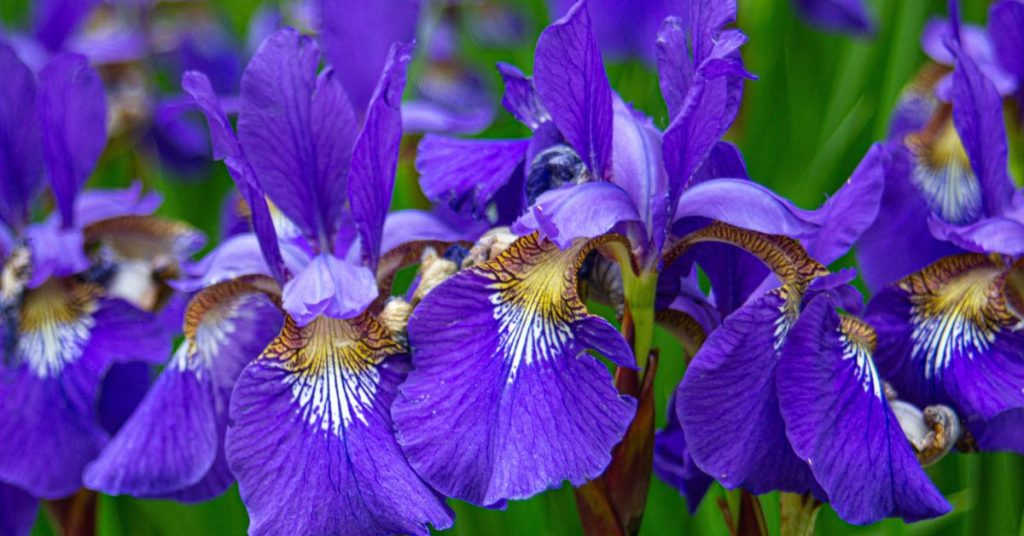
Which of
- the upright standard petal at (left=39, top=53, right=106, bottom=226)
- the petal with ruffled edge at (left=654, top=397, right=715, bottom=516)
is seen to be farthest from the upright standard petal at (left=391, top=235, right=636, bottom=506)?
the upright standard petal at (left=39, top=53, right=106, bottom=226)

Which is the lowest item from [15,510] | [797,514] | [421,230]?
[15,510]

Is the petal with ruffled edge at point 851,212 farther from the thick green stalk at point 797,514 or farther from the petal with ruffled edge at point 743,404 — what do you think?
the thick green stalk at point 797,514

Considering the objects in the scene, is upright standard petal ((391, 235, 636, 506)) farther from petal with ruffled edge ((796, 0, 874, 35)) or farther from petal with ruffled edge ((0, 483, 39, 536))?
petal with ruffled edge ((796, 0, 874, 35))

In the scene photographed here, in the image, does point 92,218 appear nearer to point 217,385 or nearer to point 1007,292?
point 217,385

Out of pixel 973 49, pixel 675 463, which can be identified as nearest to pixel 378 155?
pixel 675 463

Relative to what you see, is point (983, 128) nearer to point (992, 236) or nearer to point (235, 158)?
point (992, 236)

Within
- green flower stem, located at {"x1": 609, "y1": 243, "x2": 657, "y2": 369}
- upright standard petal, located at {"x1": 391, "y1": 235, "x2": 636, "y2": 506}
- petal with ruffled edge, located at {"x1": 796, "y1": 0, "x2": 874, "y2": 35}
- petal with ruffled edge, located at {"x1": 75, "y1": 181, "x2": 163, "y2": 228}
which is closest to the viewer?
upright standard petal, located at {"x1": 391, "y1": 235, "x2": 636, "y2": 506}

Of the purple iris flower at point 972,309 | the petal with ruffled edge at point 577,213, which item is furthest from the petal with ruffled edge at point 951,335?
the petal with ruffled edge at point 577,213
